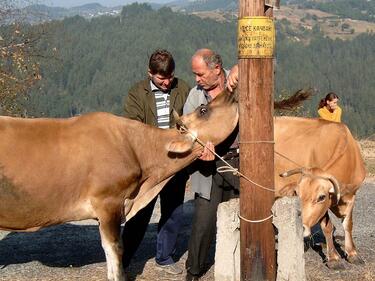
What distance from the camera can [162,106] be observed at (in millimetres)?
6914

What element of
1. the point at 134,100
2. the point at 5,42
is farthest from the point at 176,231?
the point at 5,42

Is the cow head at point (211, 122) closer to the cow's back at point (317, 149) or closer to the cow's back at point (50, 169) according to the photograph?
the cow's back at point (50, 169)

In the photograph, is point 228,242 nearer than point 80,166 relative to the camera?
Yes

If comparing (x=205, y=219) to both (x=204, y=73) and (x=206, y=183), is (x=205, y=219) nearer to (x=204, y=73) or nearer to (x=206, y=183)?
(x=206, y=183)

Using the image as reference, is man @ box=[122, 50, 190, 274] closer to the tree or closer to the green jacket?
the green jacket

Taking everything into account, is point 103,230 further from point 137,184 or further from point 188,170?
point 188,170

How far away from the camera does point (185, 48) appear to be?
603ft

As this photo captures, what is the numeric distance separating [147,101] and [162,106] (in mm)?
166

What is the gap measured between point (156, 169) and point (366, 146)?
20.5m

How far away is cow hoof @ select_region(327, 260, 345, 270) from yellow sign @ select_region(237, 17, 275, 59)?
315 centimetres

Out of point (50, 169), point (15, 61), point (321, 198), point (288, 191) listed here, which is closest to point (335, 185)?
point (321, 198)

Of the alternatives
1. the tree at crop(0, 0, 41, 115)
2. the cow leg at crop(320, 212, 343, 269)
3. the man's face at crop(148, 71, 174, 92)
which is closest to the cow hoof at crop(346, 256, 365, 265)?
the cow leg at crop(320, 212, 343, 269)

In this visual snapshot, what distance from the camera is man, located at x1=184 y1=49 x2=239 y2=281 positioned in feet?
20.5

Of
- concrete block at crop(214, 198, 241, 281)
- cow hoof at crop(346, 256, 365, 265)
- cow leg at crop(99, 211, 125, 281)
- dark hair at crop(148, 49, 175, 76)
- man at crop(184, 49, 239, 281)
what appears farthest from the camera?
cow hoof at crop(346, 256, 365, 265)
